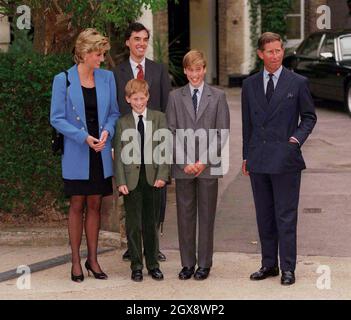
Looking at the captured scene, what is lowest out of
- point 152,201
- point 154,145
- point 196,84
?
point 152,201

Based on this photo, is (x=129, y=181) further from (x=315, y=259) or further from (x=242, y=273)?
(x=315, y=259)

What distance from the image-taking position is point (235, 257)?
8.08 metres

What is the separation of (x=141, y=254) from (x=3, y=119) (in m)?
2.22

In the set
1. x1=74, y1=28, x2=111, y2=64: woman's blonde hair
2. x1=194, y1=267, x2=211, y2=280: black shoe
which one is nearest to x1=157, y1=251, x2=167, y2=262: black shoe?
x1=194, y1=267, x2=211, y2=280: black shoe

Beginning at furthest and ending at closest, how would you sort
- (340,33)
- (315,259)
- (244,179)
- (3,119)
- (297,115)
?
(340,33), (244,179), (3,119), (315,259), (297,115)

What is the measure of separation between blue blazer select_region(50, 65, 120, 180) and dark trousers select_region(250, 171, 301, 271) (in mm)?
1191

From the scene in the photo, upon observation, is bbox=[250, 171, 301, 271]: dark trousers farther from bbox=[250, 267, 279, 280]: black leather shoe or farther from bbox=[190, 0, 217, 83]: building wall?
bbox=[190, 0, 217, 83]: building wall

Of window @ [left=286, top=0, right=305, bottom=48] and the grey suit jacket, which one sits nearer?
the grey suit jacket

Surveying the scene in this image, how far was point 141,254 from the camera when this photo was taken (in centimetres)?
736

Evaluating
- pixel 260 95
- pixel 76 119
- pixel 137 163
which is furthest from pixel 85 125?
pixel 260 95

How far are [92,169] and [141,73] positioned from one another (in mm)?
1043

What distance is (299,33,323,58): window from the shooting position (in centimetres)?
2014
